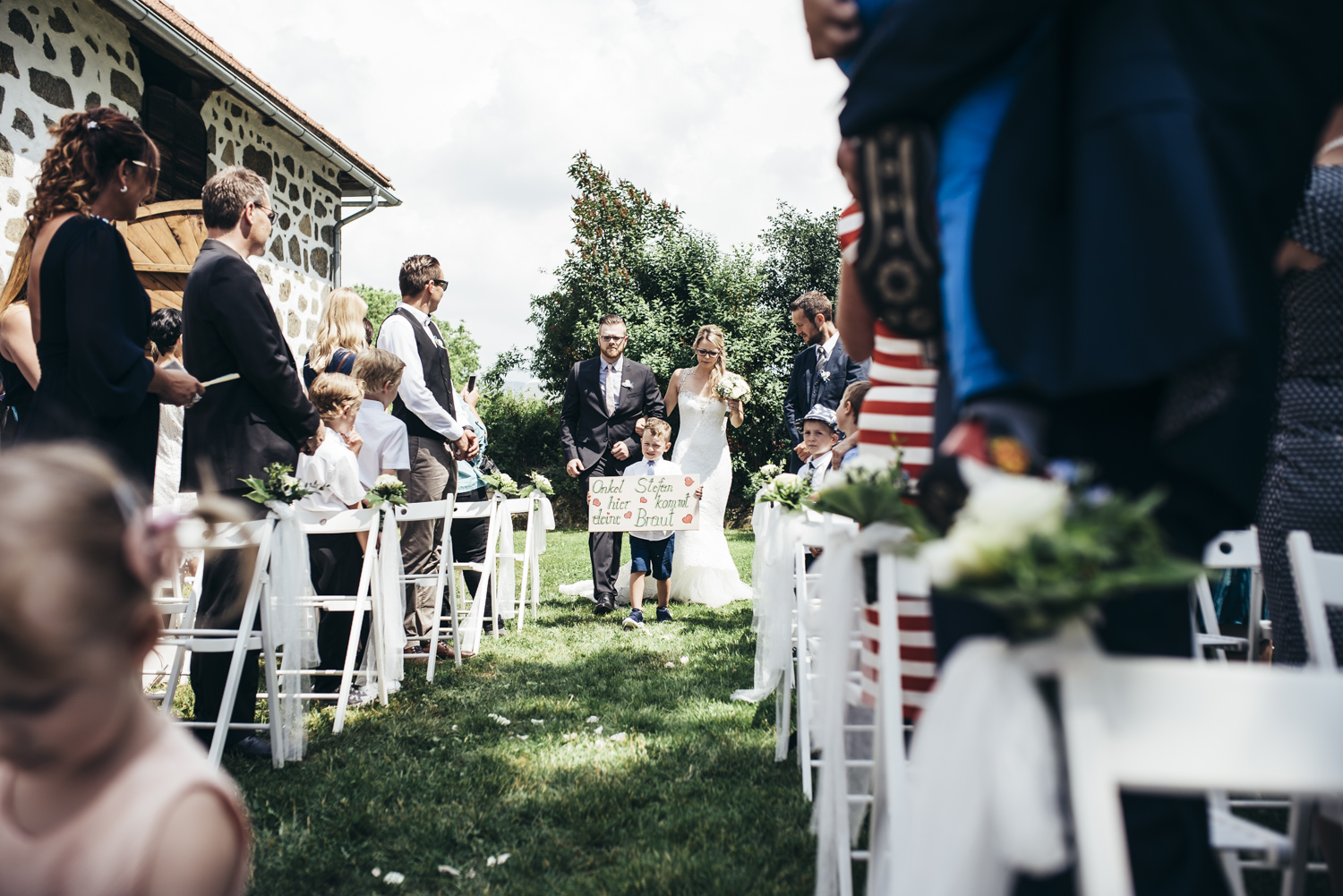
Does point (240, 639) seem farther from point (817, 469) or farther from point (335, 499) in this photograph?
point (817, 469)

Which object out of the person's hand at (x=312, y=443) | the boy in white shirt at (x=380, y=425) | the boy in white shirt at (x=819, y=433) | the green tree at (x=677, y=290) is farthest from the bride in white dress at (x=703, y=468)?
the green tree at (x=677, y=290)

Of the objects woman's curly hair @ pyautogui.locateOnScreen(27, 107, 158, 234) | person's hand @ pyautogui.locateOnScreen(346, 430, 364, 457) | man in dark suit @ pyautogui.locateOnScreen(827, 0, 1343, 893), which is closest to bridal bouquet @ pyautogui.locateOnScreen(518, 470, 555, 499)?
person's hand @ pyautogui.locateOnScreen(346, 430, 364, 457)

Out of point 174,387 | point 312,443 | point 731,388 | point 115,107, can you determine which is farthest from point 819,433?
point 115,107

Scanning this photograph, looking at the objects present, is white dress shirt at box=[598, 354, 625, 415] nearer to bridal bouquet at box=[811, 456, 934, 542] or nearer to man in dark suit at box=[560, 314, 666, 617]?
man in dark suit at box=[560, 314, 666, 617]

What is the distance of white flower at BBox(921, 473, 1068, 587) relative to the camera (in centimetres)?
77

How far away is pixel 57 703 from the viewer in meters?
1.00

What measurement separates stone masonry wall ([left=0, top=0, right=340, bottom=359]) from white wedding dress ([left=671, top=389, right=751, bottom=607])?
15.0 feet

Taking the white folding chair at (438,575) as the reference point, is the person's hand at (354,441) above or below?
above

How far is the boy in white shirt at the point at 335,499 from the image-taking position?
442 cm

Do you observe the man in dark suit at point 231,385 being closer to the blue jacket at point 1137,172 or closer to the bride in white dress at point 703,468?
the blue jacket at point 1137,172

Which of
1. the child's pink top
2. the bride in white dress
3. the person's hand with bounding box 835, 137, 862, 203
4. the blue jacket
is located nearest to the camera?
the blue jacket

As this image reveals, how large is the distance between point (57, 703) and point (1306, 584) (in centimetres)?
211

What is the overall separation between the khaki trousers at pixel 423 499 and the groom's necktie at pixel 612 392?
176 cm

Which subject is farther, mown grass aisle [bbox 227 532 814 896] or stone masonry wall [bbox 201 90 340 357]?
stone masonry wall [bbox 201 90 340 357]
